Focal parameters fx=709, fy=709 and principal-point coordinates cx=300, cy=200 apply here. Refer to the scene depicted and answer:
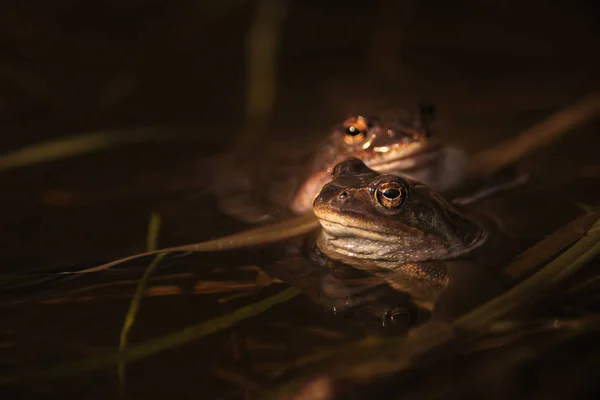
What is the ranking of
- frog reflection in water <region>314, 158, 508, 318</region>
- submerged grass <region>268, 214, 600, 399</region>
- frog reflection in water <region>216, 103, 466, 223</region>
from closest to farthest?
submerged grass <region>268, 214, 600, 399</region>
frog reflection in water <region>314, 158, 508, 318</region>
frog reflection in water <region>216, 103, 466, 223</region>

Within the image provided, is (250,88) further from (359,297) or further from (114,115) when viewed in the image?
(359,297)

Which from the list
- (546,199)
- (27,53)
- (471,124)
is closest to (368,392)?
(546,199)

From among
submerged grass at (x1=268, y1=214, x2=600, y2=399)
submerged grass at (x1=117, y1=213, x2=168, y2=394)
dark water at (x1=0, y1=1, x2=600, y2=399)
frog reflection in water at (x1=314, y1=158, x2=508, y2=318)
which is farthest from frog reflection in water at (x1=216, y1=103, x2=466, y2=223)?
submerged grass at (x1=268, y1=214, x2=600, y2=399)

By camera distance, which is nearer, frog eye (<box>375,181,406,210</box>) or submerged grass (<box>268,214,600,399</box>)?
submerged grass (<box>268,214,600,399</box>)

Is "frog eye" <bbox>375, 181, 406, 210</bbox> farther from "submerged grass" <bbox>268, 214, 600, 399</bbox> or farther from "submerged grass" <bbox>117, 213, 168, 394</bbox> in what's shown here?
"submerged grass" <bbox>117, 213, 168, 394</bbox>

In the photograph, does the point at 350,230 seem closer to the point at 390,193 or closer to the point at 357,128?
the point at 390,193

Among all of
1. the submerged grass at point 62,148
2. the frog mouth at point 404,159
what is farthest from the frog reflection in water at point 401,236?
the submerged grass at point 62,148

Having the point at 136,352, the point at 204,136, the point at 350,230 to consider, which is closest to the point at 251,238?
the point at 350,230
